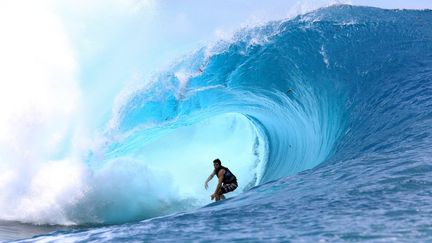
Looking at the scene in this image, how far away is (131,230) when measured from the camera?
374 centimetres

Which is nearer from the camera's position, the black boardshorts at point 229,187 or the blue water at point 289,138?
the blue water at point 289,138

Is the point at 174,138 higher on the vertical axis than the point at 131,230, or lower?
higher

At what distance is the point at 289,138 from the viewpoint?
40.7 feet

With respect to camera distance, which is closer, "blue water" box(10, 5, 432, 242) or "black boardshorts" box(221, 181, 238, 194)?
"blue water" box(10, 5, 432, 242)

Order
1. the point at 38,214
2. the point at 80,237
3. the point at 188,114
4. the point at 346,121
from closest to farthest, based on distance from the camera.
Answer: the point at 80,237 → the point at 346,121 → the point at 38,214 → the point at 188,114

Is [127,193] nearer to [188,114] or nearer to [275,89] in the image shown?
[188,114]

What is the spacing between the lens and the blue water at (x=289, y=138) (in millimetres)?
3576

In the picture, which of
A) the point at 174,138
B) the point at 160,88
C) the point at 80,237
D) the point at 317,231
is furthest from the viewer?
the point at 174,138

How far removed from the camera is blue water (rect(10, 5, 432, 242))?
141 inches

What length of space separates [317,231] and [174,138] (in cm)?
1292

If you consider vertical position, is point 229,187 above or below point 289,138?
below

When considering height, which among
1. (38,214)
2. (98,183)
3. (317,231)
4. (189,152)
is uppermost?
(189,152)

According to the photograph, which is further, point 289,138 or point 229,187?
point 289,138

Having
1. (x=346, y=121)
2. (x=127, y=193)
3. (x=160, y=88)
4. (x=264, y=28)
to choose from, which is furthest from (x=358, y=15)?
(x=127, y=193)
